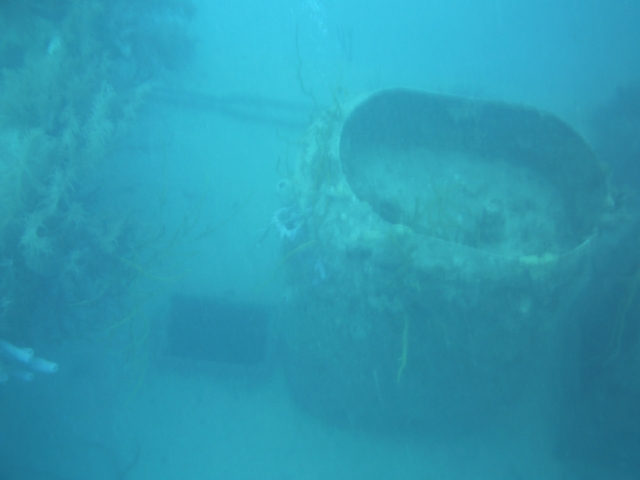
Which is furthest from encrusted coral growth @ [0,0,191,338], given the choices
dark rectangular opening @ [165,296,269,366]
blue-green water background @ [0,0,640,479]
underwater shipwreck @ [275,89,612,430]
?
underwater shipwreck @ [275,89,612,430]

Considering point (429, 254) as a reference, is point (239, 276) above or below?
below

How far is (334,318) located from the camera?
3275 millimetres

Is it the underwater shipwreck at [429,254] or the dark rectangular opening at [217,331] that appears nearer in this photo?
the underwater shipwreck at [429,254]

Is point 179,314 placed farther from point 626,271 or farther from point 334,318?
point 626,271

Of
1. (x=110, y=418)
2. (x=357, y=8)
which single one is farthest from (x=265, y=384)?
(x=357, y=8)

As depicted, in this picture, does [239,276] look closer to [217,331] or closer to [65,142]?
[217,331]

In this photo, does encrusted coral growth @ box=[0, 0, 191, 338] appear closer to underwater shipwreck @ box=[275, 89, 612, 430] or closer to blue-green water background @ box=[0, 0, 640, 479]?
blue-green water background @ box=[0, 0, 640, 479]

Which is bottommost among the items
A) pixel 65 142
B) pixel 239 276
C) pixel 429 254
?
pixel 239 276

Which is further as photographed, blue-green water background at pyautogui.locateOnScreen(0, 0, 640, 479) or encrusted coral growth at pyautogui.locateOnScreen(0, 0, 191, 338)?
blue-green water background at pyautogui.locateOnScreen(0, 0, 640, 479)

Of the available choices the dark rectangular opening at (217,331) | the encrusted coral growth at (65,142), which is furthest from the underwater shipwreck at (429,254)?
the encrusted coral growth at (65,142)

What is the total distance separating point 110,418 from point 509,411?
457 centimetres

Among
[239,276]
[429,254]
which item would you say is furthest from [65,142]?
[429,254]

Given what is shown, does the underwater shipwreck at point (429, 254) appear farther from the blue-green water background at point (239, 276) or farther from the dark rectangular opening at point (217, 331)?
the blue-green water background at point (239, 276)

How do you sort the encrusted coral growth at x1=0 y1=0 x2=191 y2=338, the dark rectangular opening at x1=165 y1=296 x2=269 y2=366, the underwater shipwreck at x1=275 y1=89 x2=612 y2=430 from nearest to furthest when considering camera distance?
the underwater shipwreck at x1=275 y1=89 x2=612 y2=430, the encrusted coral growth at x1=0 y1=0 x2=191 y2=338, the dark rectangular opening at x1=165 y1=296 x2=269 y2=366
